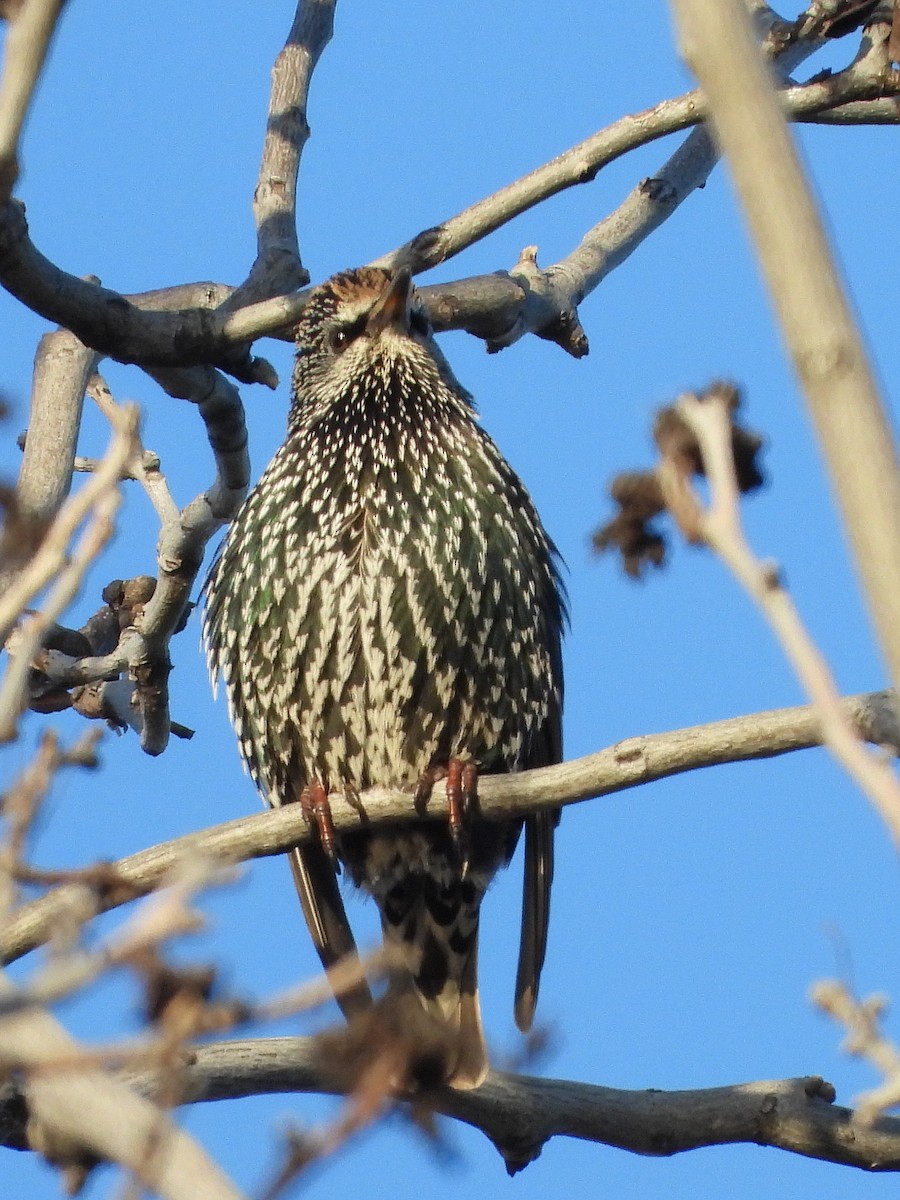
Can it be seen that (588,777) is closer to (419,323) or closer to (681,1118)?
(681,1118)

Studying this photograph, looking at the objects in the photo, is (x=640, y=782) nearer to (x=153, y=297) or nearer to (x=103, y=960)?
(x=103, y=960)

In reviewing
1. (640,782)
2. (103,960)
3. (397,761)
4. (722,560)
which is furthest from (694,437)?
(397,761)

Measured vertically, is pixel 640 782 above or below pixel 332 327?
below

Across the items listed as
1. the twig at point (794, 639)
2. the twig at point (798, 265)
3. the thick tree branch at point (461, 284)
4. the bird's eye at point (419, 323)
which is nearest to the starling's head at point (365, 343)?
the bird's eye at point (419, 323)

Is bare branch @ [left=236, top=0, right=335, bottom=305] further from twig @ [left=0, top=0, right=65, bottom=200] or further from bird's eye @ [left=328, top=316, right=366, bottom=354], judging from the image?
twig @ [left=0, top=0, right=65, bottom=200]

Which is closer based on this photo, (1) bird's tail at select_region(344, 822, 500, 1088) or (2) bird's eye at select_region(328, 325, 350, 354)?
(1) bird's tail at select_region(344, 822, 500, 1088)

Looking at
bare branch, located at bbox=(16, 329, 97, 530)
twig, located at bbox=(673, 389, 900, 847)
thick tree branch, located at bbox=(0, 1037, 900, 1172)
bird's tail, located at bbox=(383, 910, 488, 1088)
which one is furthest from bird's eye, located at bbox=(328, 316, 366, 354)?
twig, located at bbox=(673, 389, 900, 847)

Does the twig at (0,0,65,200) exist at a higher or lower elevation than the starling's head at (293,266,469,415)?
lower
